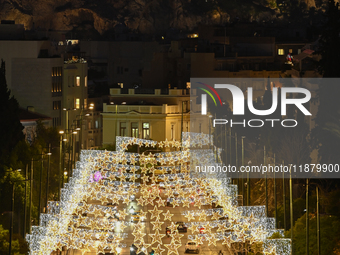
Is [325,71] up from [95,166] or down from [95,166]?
up

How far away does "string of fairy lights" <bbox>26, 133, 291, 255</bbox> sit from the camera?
58.9m

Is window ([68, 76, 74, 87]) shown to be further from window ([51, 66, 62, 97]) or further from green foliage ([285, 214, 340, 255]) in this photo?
green foliage ([285, 214, 340, 255])

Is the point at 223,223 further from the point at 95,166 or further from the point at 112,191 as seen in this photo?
the point at 95,166

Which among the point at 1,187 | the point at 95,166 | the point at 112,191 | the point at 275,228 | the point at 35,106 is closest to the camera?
the point at 275,228

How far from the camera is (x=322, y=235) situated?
54594 mm

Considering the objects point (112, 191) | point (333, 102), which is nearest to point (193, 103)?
point (112, 191)

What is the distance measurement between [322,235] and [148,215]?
98.8ft

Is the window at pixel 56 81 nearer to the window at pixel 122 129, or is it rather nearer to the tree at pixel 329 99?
the window at pixel 122 129

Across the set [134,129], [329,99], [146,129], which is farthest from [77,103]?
[329,99]

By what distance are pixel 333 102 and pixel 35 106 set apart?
55.3 metres

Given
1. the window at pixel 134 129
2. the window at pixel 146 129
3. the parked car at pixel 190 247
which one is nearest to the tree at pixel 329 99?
the parked car at pixel 190 247

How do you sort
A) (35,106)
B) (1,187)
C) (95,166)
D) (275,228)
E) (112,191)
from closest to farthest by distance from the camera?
1. (275,228)
2. (1,187)
3. (112,191)
4. (95,166)
5. (35,106)

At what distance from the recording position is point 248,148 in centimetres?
8581

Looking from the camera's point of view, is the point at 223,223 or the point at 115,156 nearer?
the point at 223,223
